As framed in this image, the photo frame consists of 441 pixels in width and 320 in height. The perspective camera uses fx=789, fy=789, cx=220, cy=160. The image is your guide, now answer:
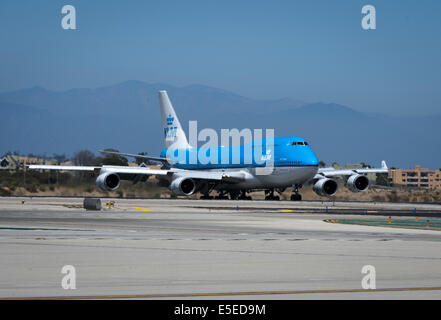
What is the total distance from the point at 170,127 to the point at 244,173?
642 inches

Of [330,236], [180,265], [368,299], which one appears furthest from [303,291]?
[330,236]

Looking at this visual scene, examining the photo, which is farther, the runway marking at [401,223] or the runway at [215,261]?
the runway marking at [401,223]

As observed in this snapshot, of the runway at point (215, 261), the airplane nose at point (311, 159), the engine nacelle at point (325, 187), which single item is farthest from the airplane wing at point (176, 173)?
the runway at point (215, 261)

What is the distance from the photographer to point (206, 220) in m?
34.1

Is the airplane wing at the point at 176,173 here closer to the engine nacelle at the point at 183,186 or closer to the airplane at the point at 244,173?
the airplane at the point at 244,173

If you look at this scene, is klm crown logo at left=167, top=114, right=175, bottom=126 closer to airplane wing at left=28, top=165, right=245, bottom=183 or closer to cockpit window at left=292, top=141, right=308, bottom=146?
airplane wing at left=28, top=165, right=245, bottom=183

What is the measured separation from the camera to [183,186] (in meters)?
65.5

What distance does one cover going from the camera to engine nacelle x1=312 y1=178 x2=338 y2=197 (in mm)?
68625

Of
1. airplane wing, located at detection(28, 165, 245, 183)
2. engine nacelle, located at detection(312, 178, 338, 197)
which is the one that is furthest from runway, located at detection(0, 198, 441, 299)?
engine nacelle, located at detection(312, 178, 338, 197)

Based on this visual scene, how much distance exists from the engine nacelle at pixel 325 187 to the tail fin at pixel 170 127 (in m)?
16.6

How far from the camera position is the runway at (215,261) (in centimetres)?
1255
